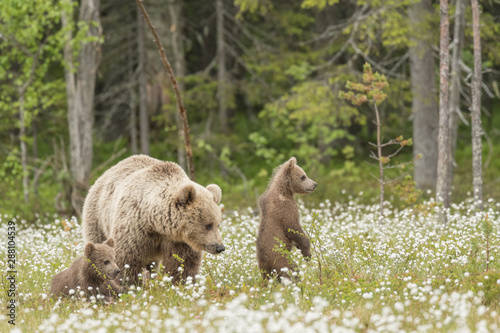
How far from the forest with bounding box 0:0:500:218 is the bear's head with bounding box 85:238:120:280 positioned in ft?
17.4

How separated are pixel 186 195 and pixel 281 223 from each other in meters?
1.22

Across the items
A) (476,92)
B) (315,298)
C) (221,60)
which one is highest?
(221,60)

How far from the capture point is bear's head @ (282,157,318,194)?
7.48m

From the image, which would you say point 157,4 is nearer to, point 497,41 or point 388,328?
point 497,41

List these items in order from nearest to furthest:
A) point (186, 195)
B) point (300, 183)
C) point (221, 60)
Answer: point (186, 195), point (300, 183), point (221, 60)

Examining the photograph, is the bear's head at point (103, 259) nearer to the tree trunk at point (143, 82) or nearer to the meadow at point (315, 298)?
the meadow at point (315, 298)

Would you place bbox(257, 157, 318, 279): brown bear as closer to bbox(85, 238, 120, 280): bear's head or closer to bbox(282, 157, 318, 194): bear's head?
bbox(282, 157, 318, 194): bear's head

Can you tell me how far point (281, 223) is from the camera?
730 centimetres

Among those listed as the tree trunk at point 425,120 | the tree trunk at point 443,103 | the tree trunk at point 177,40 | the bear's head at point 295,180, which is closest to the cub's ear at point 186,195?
the bear's head at point 295,180

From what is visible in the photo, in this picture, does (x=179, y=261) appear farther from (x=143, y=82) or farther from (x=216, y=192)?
(x=143, y=82)

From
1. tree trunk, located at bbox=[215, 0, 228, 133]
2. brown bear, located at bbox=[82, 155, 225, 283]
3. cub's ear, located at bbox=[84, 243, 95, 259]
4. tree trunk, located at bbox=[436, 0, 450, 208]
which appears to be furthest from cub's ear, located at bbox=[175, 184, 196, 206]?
tree trunk, located at bbox=[215, 0, 228, 133]

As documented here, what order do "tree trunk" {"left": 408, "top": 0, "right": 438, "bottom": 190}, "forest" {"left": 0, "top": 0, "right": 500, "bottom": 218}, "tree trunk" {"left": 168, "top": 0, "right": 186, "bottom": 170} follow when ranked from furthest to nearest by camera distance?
"tree trunk" {"left": 168, "top": 0, "right": 186, "bottom": 170}
"tree trunk" {"left": 408, "top": 0, "right": 438, "bottom": 190}
"forest" {"left": 0, "top": 0, "right": 500, "bottom": 218}

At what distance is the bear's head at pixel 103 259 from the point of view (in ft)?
22.8

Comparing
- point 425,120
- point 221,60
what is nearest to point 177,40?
point 221,60
